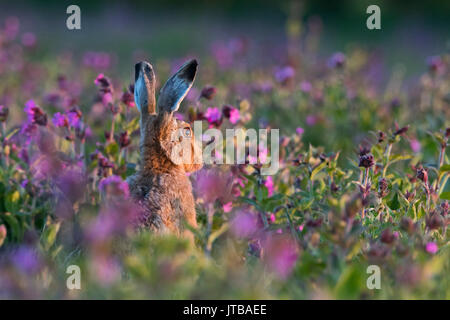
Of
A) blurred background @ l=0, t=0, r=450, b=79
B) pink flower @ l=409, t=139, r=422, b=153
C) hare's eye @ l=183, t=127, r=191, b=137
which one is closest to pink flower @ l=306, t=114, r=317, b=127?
pink flower @ l=409, t=139, r=422, b=153

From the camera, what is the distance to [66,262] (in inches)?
134

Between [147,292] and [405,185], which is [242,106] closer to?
[405,185]

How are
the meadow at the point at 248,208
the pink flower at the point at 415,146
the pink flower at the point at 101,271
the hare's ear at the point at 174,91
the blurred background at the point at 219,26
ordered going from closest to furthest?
the pink flower at the point at 101,271 < the meadow at the point at 248,208 < the hare's ear at the point at 174,91 < the pink flower at the point at 415,146 < the blurred background at the point at 219,26

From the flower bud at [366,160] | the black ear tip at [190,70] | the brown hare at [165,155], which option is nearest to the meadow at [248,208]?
the flower bud at [366,160]

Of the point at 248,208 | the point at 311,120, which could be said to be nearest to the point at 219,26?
the point at 311,120

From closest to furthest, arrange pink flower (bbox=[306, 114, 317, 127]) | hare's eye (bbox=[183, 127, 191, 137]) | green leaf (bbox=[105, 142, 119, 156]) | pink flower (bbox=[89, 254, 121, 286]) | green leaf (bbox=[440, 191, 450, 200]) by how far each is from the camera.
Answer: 1. pink flower (bbox=[89, 254, 121, 286])
2. hare's eye (bbox=[183, 127, 191, 137])
3. green leaf (bbox=[440, 191, 450, 200])
4. green leaf (bbox=[105, 142, 119, 156])
5. pink flower (bbox=[306, 114, 317, 127])

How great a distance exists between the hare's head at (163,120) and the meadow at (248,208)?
0.70ft

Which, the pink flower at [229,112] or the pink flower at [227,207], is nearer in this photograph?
the pink flower at [227,207]

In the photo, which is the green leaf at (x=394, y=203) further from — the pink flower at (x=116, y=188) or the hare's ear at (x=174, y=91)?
the pink flower at (x=116, y=188)

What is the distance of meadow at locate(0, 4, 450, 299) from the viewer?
2.72 m

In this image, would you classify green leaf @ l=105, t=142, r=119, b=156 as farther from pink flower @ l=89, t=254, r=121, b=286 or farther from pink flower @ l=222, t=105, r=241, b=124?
pink flower @ l=89, t=254, r=121, b=286

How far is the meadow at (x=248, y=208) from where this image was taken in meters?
2.72

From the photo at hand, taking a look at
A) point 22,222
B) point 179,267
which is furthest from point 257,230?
point 22,222

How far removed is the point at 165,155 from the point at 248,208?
857 mm
